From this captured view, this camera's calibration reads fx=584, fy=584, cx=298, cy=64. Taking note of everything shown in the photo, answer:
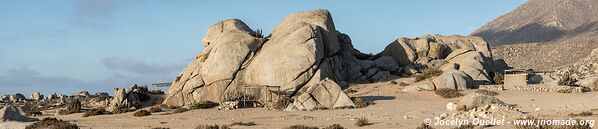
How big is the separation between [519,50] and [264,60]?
3179 inches

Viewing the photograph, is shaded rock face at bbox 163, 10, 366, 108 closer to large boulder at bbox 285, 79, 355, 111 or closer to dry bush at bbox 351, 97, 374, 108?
large boulder at bbox 285, 79, 355, 111

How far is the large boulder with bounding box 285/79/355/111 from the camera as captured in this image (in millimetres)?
37625

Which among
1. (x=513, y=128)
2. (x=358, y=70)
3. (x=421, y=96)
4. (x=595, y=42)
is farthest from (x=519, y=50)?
(x=513, y=128)

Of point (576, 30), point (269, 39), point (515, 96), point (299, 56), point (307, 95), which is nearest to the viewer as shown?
point (307, 95)

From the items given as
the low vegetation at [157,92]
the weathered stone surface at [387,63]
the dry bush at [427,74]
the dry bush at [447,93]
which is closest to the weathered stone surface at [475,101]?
the dry bush at [447,93]

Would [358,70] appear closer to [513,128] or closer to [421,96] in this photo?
[421,96]

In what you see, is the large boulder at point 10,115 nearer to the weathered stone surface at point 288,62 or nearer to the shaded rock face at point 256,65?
the shaded rock face at point 256,65

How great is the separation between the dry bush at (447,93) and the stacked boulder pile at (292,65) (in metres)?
2.90

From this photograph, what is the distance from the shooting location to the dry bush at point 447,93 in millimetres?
42125

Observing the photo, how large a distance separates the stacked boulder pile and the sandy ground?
11.1 feet

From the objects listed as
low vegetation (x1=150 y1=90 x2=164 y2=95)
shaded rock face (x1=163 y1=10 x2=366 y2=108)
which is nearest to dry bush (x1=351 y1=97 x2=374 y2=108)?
shaded rock face (x1=163 y1=10 x2=366 y2=108)

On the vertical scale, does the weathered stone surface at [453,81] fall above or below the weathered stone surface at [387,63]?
below

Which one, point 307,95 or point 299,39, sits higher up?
point 299,39

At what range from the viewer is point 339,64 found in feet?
169
